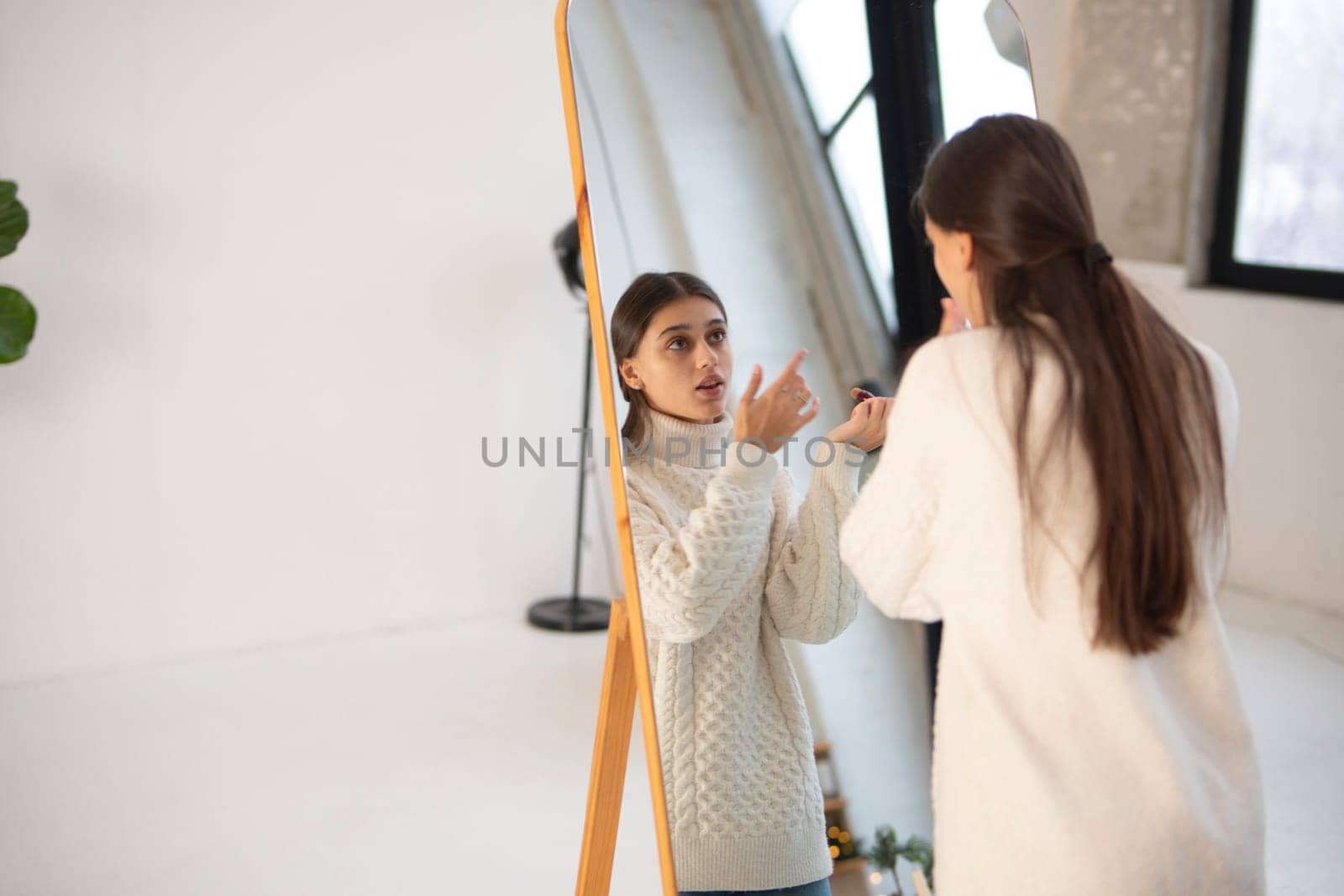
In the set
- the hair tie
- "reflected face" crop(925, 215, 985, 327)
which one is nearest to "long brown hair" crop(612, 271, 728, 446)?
"reflected face" crop(925, 215, 985, 327)

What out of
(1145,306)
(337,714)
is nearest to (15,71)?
(337,714)

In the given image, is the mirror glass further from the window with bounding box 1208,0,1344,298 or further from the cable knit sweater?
the window with bounding box 1208,0,1344,298

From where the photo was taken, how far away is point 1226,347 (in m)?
3.11

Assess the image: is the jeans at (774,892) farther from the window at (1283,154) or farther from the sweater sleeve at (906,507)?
the window at (1283,154)

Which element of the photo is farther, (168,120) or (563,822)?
(168,120)

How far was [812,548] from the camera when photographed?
3.90ft

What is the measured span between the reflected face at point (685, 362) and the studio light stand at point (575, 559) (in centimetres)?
210

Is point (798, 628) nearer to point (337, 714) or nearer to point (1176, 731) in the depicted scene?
point (1176, 731)

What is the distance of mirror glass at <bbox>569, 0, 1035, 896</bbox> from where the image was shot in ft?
3.90

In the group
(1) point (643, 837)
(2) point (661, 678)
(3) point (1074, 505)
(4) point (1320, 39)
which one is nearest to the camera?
(3) point (1074, 505)

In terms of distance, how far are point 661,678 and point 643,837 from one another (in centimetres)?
133

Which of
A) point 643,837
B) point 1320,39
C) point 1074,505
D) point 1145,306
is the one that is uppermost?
point 1320,39

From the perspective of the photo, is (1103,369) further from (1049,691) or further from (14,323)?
(14,323)

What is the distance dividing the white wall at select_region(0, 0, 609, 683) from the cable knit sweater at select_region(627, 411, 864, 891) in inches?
100
